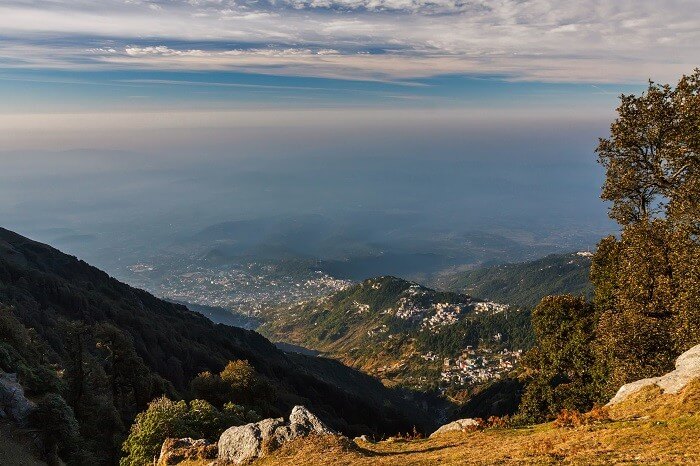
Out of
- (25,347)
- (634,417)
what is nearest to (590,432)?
(634,417)

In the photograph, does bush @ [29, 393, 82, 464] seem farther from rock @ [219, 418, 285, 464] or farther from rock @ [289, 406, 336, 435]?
rock @ [289, 406, 336, 435]

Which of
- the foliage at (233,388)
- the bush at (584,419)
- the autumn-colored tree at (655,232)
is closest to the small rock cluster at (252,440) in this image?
the bush at (584,419)

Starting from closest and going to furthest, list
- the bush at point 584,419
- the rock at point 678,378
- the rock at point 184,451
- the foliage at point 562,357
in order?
1. the rock at point 678,378
2. the bush at point 584,419
3. the rock at point 184,451
4. the foliage at point 562,357

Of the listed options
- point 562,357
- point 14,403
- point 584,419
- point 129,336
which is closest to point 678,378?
point 584,419

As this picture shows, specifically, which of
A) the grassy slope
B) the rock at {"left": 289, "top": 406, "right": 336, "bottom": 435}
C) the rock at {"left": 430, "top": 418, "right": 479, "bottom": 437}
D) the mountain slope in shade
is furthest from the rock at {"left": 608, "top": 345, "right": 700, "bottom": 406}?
the mountain slope in shade

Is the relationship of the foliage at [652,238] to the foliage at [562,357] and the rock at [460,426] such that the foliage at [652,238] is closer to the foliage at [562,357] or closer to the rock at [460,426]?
the foliage at [562,357]

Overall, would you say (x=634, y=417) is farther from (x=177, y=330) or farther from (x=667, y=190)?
(x=177, y=330)
